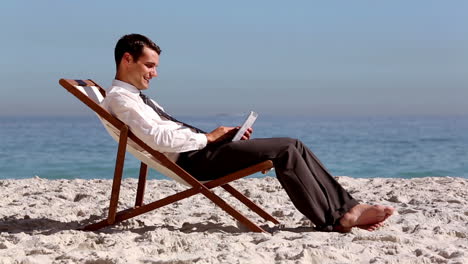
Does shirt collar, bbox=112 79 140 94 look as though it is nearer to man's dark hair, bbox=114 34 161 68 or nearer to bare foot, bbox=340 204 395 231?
man's dark hair, bbox=114 34 161 68

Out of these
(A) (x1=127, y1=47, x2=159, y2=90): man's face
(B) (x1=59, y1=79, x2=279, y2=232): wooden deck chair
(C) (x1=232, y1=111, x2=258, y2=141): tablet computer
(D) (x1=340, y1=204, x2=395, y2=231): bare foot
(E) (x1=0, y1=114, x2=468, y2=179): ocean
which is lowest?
(E) (x1=0, y1=114, x2=468, y2=179): ocean

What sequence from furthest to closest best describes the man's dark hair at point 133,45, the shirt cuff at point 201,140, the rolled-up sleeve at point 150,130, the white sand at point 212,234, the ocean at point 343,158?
the ocean at point 343,158
the man's dark hair at point 133,45
the shirt cuff at point 201,140
the rolled-up sleeve at point 150,130
the white sand at point 212,234

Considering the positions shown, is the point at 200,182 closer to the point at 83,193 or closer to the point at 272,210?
the point at 272,210

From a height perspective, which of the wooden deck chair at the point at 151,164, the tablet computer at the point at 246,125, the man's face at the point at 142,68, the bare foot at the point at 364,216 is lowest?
the bare foot at the point at 364,216

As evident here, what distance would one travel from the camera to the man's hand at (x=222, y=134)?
4082mm

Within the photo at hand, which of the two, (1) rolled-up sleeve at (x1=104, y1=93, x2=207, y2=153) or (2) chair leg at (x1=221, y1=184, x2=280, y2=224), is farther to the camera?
(2) chair leg at (x1=221, y1=184, x2=280, y2=224)

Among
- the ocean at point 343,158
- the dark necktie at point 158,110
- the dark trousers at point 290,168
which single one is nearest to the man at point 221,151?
the dark trousers at point 290,168

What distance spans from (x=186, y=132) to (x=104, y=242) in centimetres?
86

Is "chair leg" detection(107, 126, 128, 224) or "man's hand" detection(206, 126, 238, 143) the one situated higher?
"man's hand" detection(206, 126, 238, 143)

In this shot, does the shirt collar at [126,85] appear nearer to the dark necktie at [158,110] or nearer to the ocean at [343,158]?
the dark necktie at [158,110]

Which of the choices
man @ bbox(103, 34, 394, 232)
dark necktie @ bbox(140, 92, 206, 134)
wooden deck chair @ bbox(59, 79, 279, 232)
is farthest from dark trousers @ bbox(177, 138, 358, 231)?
dark necktie @ bbox(140, 92, 206, 134)

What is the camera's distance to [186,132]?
13.0ft

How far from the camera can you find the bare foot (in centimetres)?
404

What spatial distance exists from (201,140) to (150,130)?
354 millimetres
